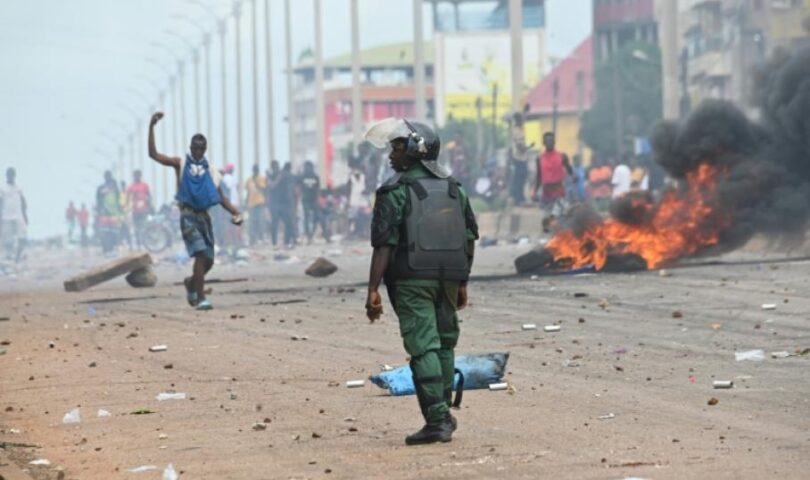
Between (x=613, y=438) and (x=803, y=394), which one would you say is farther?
(x=803, y=394)

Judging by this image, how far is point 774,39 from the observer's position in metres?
76.1

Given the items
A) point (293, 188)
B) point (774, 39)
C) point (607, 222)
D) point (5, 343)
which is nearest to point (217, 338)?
point (5, 343)

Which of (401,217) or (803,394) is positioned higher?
(401,217)

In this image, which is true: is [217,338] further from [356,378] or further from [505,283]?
[505,283]

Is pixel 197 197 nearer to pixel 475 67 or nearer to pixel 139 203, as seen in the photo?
pixel 139 203

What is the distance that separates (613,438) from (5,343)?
7940 millimetres

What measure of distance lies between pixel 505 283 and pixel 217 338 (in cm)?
Result: 610

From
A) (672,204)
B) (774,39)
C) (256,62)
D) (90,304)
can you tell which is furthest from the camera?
(256,62)

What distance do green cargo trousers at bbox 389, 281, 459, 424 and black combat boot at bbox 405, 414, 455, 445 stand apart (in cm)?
2

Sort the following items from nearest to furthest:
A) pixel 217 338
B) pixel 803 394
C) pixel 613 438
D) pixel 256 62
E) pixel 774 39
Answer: pixel 613 438 → pixel 803 394 → pixel 217 338 → pixel 774 39 → pixel 256 62

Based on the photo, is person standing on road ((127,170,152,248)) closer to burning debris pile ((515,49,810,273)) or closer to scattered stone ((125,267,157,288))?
scattered stone ((125,267,157,288))

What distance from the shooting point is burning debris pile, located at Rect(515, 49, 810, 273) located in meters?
22.0

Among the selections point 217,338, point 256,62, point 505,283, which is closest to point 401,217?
point 217,338

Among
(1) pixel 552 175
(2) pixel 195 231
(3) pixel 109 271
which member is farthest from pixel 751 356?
(1) pixel 552 175
